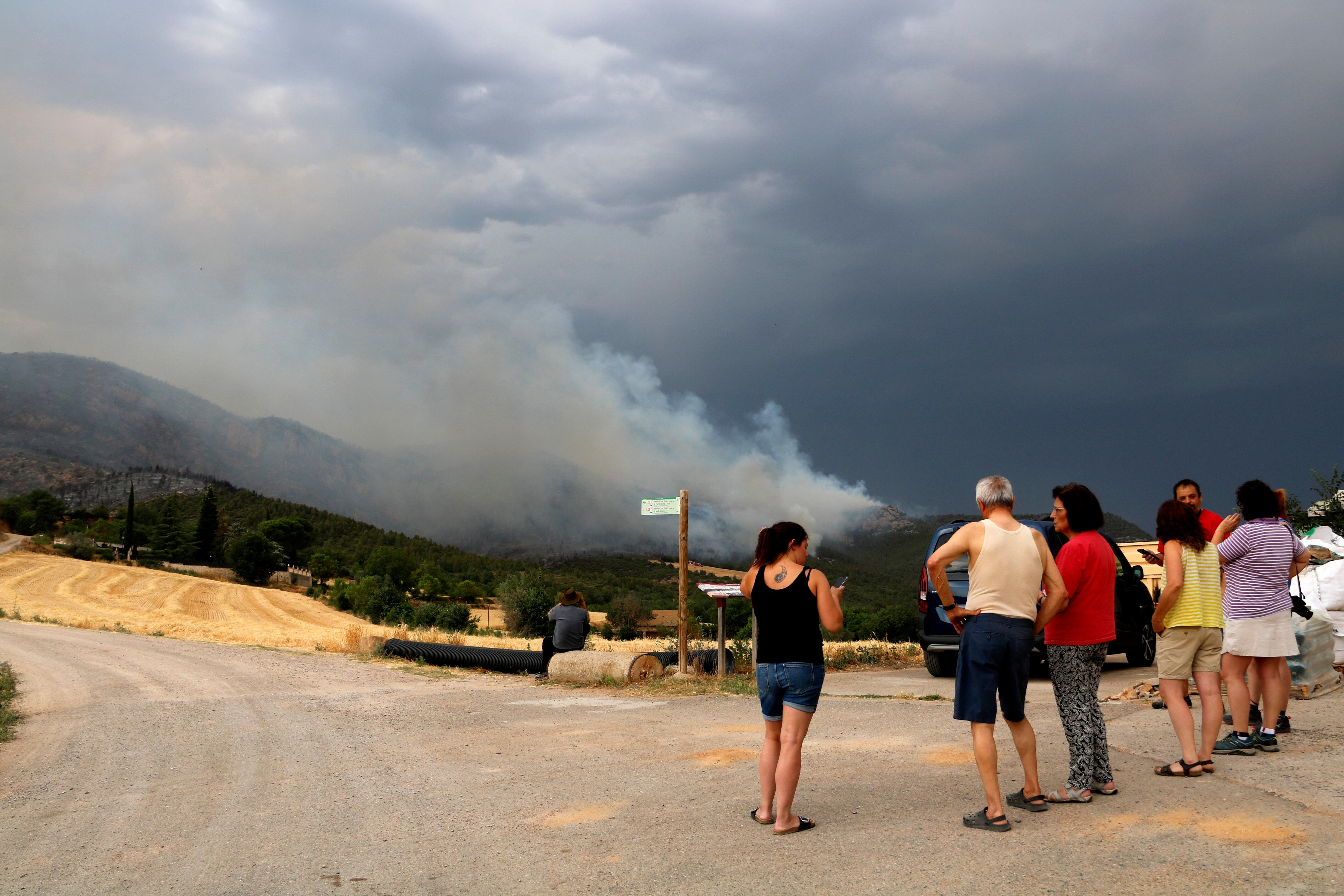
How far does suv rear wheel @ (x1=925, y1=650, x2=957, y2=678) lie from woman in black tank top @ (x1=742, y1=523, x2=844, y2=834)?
25.5 ft

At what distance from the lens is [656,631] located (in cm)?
7575

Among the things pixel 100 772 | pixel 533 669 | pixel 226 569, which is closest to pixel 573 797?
pixel 100 772

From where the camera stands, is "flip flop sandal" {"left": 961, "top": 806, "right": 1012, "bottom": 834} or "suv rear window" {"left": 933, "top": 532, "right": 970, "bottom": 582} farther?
"suv rear window" {"left": 933, "top": 532, "right": 970, "bottom": 582}

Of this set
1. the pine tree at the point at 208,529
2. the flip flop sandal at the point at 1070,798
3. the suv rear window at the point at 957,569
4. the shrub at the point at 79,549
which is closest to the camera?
the flip flop sandal at the point at 1070,798

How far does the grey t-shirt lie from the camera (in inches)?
537

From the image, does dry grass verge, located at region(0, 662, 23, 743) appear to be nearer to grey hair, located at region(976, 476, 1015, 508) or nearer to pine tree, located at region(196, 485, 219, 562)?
grey hair, located at region(976, 476, 1015, 508)

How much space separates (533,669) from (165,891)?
9.97 m

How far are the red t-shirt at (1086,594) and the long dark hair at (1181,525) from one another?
920mm

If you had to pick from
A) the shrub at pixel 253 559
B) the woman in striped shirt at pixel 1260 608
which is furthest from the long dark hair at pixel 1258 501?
the shrub at pixel 253 559

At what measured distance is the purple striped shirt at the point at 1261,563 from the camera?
6.39 meters

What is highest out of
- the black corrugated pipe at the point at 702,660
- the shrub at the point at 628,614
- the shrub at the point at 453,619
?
the black corrugated pipe at the point at 702,660

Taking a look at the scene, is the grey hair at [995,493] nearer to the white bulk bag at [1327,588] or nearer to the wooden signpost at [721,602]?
the wooden signpost at [721,602]

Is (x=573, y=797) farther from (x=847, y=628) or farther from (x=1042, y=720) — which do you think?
(x=847, y=628)

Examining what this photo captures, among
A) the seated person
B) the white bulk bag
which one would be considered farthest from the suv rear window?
the seated person
